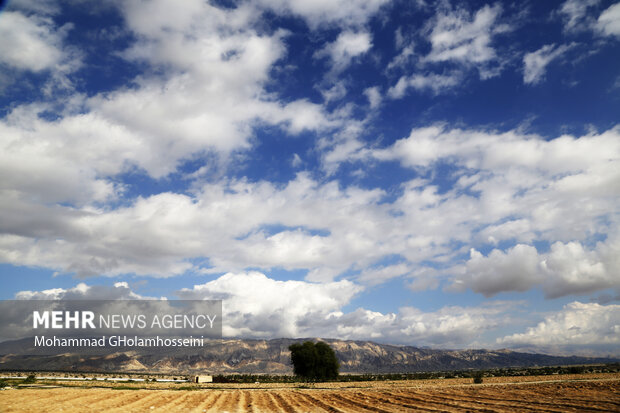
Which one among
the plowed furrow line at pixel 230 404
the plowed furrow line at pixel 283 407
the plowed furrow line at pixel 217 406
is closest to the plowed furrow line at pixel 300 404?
the plowed furrow line at pixel 283 407

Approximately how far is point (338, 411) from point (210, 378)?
73.9 meters

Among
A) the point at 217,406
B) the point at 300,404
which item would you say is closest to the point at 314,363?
the point at 300,404

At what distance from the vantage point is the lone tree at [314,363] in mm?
91312

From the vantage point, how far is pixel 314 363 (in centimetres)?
9175

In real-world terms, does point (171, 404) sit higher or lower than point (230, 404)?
higher

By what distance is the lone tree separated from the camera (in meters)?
91.3

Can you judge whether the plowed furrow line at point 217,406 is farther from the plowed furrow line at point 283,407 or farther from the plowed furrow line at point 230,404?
the plowed furrow line at point 283,407

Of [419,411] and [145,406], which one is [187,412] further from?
[419,411]

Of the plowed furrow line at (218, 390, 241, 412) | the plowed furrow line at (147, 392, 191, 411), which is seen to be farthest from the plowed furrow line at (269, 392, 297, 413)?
the plowed furrow line at (147, 392, 191, 411)

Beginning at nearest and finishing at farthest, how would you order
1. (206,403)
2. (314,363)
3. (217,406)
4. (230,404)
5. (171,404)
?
(217,406) → (171,404) → (230,404) → (206,403) → (314,363)

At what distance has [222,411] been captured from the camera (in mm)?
23812

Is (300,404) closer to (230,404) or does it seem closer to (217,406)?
(230,404)

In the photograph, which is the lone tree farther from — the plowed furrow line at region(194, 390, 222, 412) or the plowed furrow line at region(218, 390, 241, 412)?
the plowed furrow line at region(194, 390, 222, 412)

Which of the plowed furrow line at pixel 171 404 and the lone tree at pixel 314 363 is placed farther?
the lone tree at pixel 314 363
